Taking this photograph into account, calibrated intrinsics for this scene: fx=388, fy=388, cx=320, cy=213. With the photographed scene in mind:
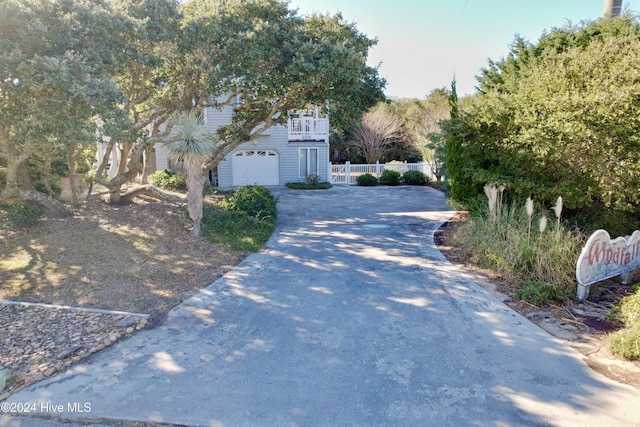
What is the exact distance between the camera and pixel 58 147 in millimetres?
6602

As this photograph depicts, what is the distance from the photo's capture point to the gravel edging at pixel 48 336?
3.71 meters

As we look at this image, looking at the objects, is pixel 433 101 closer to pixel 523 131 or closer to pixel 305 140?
pixel 305 140

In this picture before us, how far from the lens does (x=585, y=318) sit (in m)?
4.98

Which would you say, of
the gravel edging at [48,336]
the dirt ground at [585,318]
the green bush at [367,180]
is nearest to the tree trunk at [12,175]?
the gravel edging at [48,336]

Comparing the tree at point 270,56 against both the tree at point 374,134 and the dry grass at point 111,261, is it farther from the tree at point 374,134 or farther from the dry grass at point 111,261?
the tree at point 374,134

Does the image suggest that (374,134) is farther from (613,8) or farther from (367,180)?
(613,8)

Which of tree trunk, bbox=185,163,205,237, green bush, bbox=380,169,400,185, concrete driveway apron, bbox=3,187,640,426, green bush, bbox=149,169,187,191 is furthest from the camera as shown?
green bush, bbox=380,169,400,185

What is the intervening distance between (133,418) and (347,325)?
2499 millimetres

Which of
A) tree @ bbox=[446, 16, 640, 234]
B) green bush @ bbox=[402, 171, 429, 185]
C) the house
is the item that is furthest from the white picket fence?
tree @ bbox=[446, 16, 640, 234]

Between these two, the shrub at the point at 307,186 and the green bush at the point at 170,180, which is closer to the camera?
the green bush at the point at 170,180

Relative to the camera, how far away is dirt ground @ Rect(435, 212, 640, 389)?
3.85 meters

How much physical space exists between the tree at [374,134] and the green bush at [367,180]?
201 inches

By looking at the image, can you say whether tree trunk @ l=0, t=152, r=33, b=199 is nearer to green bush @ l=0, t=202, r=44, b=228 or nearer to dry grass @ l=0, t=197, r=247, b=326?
green bush @ l=0, t=202, r=44, b=228

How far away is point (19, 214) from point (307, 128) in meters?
14.6
